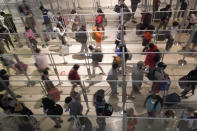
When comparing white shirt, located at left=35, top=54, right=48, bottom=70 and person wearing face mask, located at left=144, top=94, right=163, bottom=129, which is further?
white shirt, located at left=35, top=54, right=48, bottom=70

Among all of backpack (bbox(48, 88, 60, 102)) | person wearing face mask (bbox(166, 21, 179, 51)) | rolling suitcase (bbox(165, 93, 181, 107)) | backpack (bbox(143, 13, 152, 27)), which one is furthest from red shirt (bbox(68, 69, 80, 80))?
backpack (bbox(143, 13, 152, 27))

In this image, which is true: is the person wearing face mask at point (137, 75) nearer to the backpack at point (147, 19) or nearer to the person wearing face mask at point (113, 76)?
the person wearing face mask at point (113, 76)

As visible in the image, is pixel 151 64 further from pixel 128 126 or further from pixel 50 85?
pixel 50 85

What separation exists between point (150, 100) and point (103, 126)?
4.84ft

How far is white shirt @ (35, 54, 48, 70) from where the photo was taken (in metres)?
6.94

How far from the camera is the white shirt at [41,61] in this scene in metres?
6.94

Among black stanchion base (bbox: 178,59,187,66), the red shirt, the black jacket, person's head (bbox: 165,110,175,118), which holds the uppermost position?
the black jacket

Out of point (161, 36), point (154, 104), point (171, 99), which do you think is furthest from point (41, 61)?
point (161, 36)

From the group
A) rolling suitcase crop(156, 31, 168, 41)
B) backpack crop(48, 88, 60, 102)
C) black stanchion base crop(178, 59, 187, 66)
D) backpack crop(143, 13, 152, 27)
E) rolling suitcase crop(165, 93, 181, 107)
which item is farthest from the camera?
backpack crop(143, 13, 152, 27)

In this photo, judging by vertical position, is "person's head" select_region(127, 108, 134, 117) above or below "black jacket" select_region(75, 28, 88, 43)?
below

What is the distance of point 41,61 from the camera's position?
278 inches

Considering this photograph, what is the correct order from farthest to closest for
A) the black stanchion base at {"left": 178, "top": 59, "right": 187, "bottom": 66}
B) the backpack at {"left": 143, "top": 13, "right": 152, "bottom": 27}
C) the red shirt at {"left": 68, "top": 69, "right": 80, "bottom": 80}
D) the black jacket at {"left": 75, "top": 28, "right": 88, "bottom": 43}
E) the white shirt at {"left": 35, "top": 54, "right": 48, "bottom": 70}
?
the backpack at {"left": 143, "top": 13, "right": 152, "bottom": 27} → the black jacket at {"left": 75, "top": 28, "right": 88, "bottom": 43} → the black stanchion base at {"left": 178, "top": 59, "right": 187, "bottom": 66} → the white shirt at {"left": 35, "top": 54, "right": 48, "bottom": 70} → the red shirt at {"left": 68, "top": 69, "right": 80, "bottom": 80}

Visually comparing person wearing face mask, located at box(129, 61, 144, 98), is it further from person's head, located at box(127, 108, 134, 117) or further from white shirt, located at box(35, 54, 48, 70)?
white shirt, located at box(35, 54, 48, 70)

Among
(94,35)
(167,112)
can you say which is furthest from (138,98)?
(94,35)
